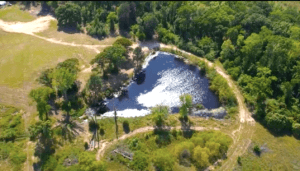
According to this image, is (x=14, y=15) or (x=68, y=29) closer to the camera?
(x=68, y=29)

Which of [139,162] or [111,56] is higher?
[111,56]

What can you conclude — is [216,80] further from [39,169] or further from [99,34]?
[39,169]

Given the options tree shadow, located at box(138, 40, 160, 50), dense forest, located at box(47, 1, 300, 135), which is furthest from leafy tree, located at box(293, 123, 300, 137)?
tree shadow, located at box(138, 40, 160, 50)

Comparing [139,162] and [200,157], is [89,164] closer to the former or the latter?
[139,162]

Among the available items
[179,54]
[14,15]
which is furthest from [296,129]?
[14,15]

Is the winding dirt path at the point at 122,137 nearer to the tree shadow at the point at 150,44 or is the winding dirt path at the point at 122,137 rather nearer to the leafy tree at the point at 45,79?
the leafy tree at the point at 45,79

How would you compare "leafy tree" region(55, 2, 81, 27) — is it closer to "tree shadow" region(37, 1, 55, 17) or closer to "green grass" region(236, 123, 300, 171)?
"tree shadow" region(37, 1, 55, 17)

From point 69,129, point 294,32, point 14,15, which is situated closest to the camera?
point 69,129
